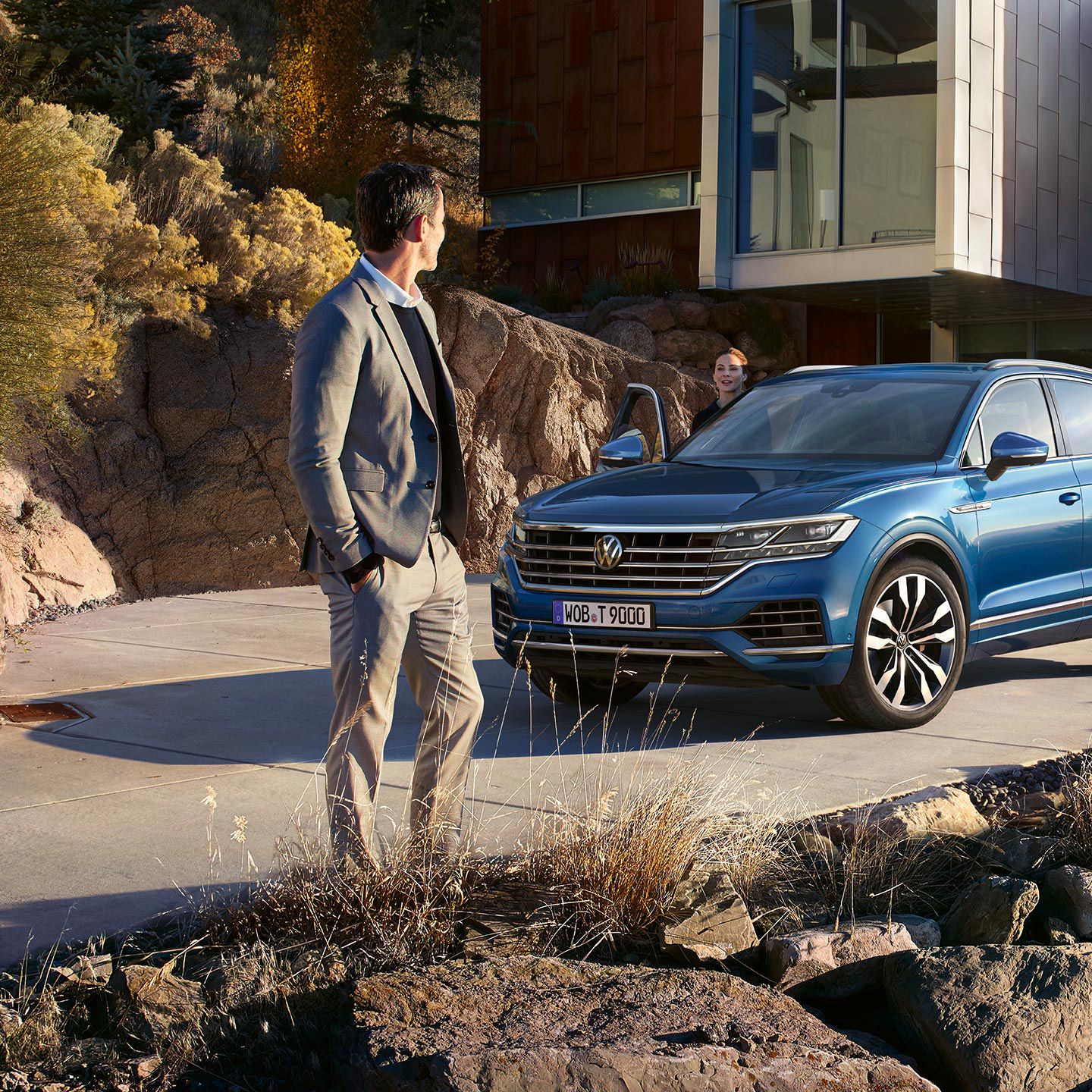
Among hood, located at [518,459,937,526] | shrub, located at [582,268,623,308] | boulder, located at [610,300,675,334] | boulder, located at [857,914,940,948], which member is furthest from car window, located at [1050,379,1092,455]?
shrub, located at [582,268,623,308]

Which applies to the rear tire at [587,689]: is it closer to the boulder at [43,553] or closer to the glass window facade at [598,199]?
the boulder at [43,553]

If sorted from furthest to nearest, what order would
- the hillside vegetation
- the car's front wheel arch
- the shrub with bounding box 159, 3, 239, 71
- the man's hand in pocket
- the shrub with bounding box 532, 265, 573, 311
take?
the shrub with bounding box 159, 3, 239, 71, the shrub with bounding box 532, 265, 573, 311, the hillside vegetation, the car's front wheel arch, the man's hand in pocket

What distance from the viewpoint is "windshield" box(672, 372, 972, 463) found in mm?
7859

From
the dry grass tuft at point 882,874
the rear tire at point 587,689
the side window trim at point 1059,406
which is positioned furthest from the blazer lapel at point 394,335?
the side window trim at point 1059,406

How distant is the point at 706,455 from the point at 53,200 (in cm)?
495

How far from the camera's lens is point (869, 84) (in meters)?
22.5

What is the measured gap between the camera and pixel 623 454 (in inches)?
330

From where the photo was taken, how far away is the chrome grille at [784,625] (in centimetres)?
669

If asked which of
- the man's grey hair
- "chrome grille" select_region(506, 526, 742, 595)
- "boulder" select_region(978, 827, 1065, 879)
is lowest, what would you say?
"boulder" select_region(978, 827, 1065, 879)

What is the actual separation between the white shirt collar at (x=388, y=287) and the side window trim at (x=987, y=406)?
13.7ft

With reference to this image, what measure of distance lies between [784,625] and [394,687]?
9.44ft

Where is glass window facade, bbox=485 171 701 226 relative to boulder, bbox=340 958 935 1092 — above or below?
above

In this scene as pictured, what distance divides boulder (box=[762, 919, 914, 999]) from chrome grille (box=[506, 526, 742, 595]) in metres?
2.87

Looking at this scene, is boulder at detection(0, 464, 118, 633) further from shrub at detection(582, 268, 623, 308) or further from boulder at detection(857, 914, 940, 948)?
shrub at detection(582, 268, 623, 308)
